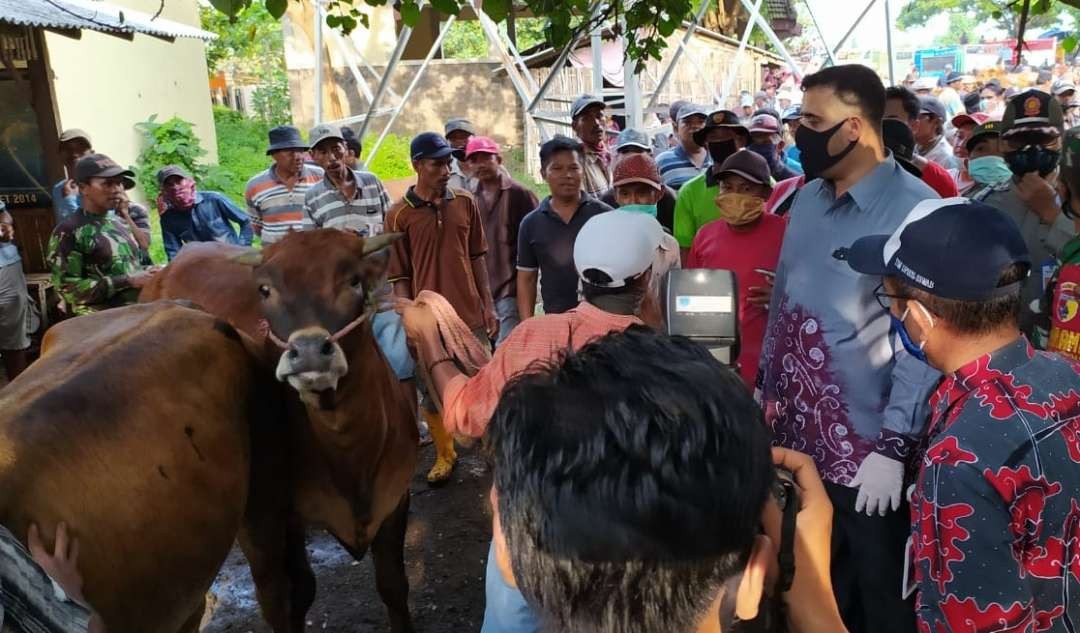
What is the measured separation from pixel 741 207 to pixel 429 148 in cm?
216

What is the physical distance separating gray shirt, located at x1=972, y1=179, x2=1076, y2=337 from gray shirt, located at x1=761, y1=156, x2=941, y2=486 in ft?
3.05

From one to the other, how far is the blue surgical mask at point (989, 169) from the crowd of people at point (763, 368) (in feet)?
0.06

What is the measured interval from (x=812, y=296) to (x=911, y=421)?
52cm

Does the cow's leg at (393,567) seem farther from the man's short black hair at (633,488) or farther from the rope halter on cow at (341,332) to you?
the man's short black hair at (633,488)

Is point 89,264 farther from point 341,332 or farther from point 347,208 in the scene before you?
point 341,332

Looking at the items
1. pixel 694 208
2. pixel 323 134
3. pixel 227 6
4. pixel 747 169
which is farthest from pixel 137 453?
pixel 323 134

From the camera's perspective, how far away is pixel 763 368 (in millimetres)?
2957

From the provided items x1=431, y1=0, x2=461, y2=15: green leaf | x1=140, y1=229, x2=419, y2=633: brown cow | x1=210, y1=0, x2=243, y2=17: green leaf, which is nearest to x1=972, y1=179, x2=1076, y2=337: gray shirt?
x1=431, y1=0, x2=461, y2=15: green leaf

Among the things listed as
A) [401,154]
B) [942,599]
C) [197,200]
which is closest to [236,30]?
[401,154]

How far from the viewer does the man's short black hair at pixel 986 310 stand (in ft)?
5.72

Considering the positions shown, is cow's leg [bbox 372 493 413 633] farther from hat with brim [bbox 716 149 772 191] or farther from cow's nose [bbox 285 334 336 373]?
hat with brim [bbox 716 149 772 191]

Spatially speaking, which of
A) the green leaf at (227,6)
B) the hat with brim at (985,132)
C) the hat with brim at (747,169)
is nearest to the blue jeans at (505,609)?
the green leaf at (227,6)

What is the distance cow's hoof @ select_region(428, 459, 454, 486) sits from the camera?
499 centimetres

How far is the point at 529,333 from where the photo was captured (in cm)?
204
